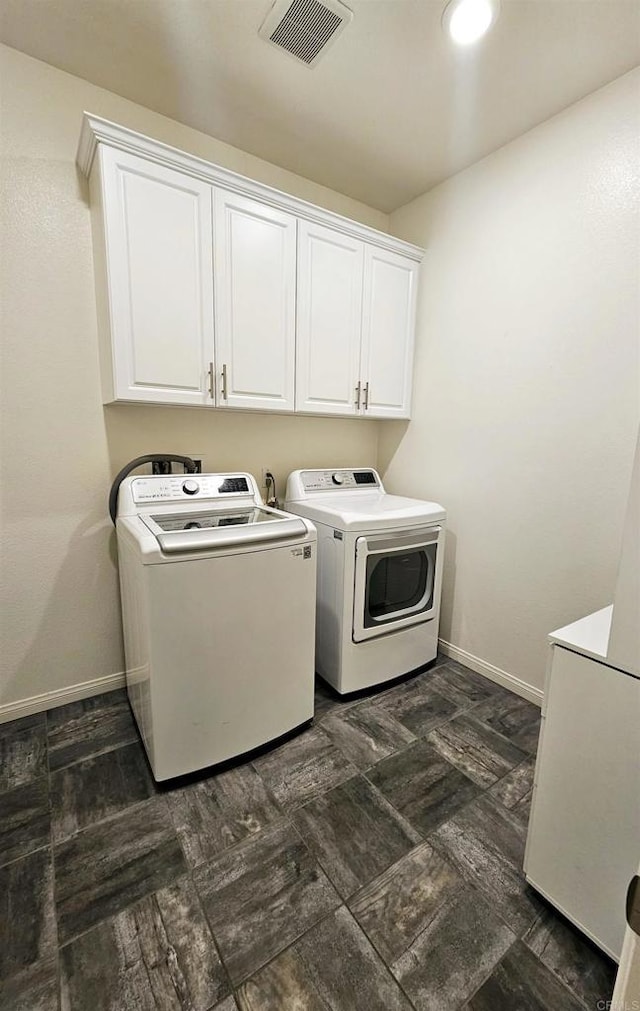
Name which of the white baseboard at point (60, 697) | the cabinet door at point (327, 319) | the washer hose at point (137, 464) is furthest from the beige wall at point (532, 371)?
the white baseboard at point (60, 697)

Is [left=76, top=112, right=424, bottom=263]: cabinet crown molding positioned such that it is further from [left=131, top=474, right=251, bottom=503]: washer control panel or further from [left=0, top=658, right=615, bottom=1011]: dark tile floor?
[left=0, top=658, right=615, bottom=1011]: dark tile floor

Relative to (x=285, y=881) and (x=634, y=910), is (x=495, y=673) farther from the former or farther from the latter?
(x=634, y=910)

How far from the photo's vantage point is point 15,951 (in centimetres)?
105

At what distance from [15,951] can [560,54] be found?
3288mm

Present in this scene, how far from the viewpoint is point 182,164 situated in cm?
172

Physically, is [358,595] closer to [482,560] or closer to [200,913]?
[482,560]

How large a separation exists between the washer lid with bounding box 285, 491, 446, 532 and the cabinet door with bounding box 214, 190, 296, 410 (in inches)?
22.0

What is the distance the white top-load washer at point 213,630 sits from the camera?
4.74 ft

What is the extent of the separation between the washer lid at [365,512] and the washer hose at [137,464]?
0.62m

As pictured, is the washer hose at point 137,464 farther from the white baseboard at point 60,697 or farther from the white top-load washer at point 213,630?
the white baseboard at point 60,697

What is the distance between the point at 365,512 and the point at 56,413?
4.79 feet

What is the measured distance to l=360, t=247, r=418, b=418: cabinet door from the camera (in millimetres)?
2387

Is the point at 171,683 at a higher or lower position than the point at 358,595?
lower

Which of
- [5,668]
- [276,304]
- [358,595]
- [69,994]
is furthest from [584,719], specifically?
[5,668]
